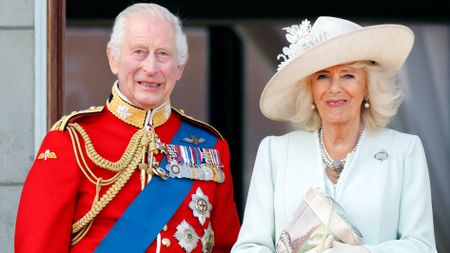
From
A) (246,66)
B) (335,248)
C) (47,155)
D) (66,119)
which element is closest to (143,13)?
(66,119)

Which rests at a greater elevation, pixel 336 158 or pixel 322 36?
pixel 322 36

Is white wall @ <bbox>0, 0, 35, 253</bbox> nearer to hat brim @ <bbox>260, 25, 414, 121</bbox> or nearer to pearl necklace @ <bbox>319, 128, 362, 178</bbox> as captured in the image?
hat brim @ <bbox>260, 25, 414, 121</bbox>

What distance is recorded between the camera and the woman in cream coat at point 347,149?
141 inches

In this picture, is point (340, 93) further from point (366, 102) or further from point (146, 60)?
point (146, 60)

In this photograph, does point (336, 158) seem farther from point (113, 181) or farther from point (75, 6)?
point (75, 6)

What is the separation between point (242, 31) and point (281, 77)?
4231 millimetres

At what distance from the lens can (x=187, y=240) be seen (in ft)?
12.5

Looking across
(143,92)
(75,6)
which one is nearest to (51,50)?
(143,92)

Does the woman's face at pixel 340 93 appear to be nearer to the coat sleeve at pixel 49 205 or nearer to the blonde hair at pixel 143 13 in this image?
the blonde hair at pixel 143 13

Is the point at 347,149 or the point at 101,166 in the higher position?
the point at 347,149

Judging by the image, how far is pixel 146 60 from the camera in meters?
3.81

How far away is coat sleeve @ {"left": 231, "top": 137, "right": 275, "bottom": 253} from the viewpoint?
3.67m

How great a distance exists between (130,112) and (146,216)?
0.35 m

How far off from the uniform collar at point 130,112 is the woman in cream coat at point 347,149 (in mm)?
392
